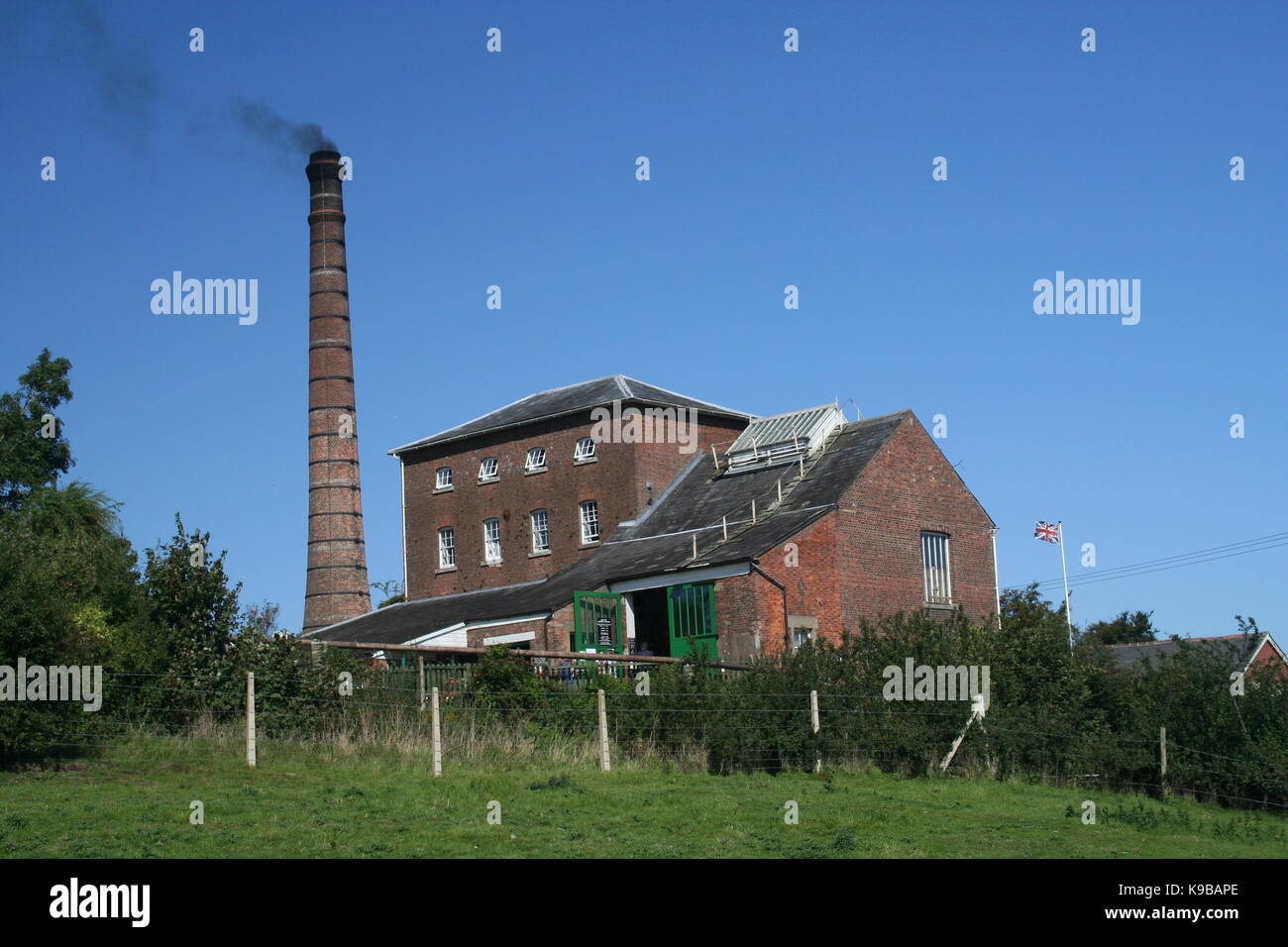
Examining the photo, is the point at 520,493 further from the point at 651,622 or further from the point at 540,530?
the point at 651,622

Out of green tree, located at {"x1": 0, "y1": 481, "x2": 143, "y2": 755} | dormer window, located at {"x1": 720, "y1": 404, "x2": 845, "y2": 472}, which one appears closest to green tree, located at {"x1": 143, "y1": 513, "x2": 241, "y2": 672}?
green tree, located at {"x1": 0, "y1": 481, "x2": 143, "y2": 755}

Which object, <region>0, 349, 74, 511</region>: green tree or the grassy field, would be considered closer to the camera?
the grassy field

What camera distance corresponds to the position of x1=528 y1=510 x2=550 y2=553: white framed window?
147 feet

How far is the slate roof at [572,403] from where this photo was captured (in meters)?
44.2

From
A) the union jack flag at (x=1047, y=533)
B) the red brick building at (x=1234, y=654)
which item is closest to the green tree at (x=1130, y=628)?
the union jack flag at (x=1047, y=533)

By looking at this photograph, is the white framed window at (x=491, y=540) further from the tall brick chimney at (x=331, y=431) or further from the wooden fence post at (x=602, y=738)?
the wooden fence post at (x=602, y=738)

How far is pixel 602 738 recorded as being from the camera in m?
19.6

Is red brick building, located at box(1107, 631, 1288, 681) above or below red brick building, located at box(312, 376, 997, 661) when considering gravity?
below

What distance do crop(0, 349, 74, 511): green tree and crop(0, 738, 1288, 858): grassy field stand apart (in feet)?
91.0

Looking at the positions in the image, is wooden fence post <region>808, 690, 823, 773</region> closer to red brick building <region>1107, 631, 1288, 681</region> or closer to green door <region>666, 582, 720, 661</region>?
red brick building <region>1107, 631, 1288, 681</region>

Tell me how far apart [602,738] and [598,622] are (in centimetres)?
1482

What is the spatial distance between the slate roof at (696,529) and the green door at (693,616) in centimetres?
62
